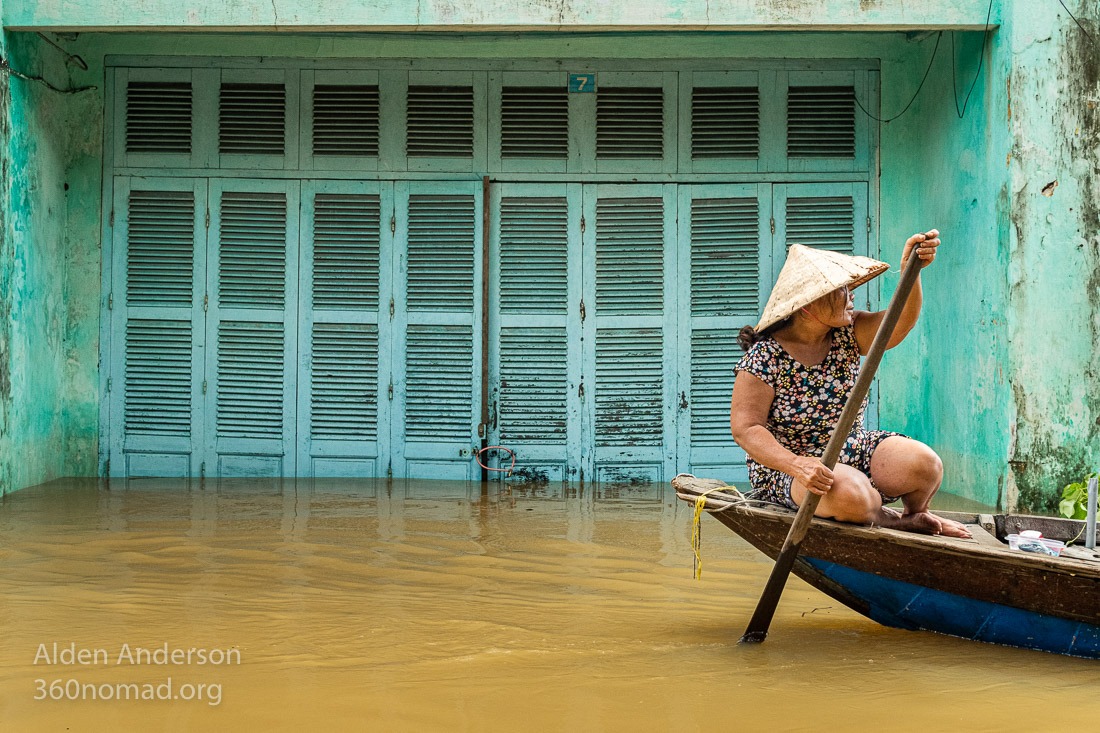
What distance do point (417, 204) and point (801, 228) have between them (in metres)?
2.73

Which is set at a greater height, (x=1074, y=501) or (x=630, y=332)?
(x=630, y=332)

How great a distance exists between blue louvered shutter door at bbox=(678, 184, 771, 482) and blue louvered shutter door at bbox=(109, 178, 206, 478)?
3461mm

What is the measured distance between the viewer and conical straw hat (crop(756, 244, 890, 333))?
11.0 feet

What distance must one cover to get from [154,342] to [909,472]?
18.6ft

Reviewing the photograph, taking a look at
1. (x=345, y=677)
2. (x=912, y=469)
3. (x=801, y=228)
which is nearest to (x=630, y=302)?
(x=801, y=228)

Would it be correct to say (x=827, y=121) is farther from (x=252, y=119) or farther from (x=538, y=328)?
(x=252, y=119)

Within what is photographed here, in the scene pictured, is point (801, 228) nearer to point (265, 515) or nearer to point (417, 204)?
point (417, 204)

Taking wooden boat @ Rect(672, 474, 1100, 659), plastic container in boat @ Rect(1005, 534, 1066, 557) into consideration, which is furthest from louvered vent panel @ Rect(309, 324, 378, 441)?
plastic container in boat @ Rect(1005, 534, 1066, 557)

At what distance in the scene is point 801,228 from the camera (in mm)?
7379

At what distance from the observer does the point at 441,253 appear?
748 centimetres

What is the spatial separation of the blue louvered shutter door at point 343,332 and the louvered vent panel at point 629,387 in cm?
154

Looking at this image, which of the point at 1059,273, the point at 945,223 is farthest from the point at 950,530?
the point at 945,223

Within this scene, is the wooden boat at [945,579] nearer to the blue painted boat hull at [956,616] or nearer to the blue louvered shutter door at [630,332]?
the blue painted boat hull at [956,616]

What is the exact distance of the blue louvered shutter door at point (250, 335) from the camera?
24.4ft
